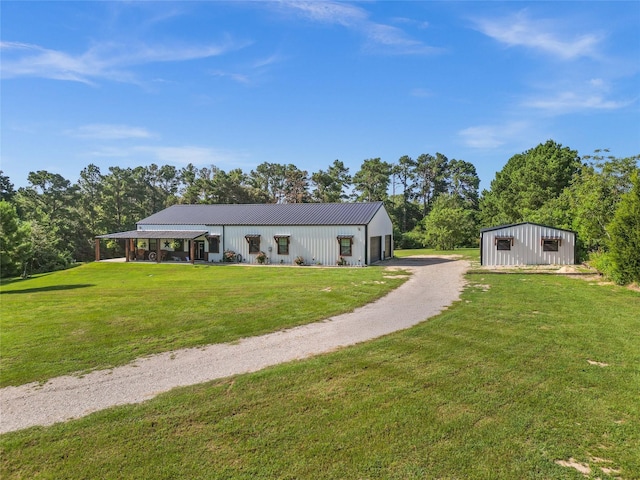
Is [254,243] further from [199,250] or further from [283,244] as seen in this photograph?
[199,250]

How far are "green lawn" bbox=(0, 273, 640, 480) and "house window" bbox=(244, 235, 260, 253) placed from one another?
73.5ft

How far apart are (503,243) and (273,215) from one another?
54.6 ft

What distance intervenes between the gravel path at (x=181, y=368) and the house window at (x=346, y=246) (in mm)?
15663

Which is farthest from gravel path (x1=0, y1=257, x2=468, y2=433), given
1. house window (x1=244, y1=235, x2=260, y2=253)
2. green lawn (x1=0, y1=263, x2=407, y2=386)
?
house window (x1=244, y1=235, x2=260, y2=253)

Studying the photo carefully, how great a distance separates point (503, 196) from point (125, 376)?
4341cm

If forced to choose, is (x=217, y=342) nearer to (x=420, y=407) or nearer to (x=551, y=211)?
(x=420, y=407)

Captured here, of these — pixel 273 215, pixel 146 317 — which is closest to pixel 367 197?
pixel 273 215

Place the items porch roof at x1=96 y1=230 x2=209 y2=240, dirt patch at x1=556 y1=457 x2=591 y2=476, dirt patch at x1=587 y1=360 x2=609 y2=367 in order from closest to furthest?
dirt patch at x1=556 y1=457 x2=591 y2=476
dirt patch at x1=587 y1=360 x2=609 y2=367
porch roof at x1=96 y1=230 x2=209 y2=240

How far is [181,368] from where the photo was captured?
667 centimetres

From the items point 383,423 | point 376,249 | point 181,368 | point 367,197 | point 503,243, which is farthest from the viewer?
point 367,197

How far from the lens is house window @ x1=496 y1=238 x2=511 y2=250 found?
78.0ft

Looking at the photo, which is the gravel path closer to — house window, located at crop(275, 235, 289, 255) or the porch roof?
house window, located at crop(275, 235, 289, 255)

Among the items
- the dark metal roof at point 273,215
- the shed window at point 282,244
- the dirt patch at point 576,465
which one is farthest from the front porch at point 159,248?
the dirt patch at point 576,465

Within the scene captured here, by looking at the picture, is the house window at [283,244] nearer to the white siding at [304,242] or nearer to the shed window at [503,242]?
the white siding at [304,242]
